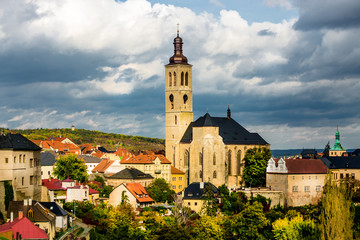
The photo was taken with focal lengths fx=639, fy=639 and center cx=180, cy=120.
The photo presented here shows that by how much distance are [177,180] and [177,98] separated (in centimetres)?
1503

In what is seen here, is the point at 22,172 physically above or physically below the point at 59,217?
above

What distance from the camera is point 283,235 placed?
68.2 meters

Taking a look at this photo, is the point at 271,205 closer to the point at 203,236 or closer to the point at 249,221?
the point at 249,221

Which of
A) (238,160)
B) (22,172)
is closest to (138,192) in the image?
(22,172)

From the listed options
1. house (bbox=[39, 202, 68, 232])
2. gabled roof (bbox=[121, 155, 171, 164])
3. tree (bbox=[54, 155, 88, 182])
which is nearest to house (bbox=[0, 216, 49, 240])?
house (bbox=[39, 202, 68, 232])

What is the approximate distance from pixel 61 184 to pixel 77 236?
20020 millimetres

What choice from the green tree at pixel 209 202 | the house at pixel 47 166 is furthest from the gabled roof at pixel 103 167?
the green tree at pixel 209 202

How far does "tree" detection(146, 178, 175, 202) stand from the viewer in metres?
93.2


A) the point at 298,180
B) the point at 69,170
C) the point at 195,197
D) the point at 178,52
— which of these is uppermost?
the point at 178,52

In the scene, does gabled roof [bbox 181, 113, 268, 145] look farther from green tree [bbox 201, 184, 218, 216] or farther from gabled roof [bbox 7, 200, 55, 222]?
Result: gabled roof [bbox 7, 200, 55, 222]

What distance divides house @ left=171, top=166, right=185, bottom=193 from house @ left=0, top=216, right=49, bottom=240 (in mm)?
52199

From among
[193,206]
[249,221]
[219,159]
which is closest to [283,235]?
[249,221]

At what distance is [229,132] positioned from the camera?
365 ft

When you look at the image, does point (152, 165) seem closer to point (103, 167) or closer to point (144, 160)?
point (144, 160)
